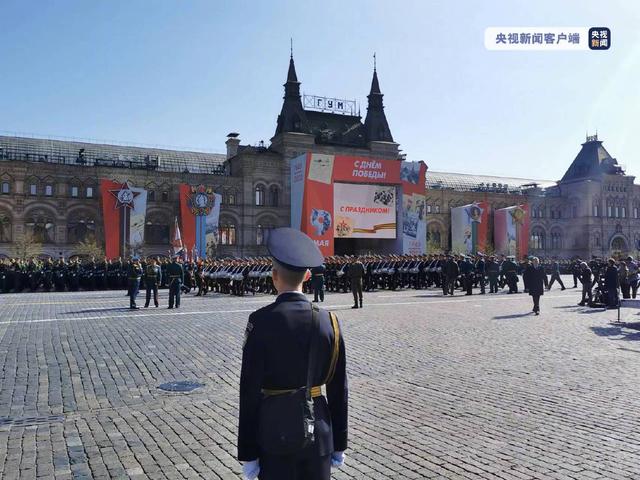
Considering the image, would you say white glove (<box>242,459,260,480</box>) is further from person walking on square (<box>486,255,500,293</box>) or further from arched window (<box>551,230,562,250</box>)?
Result: arched window (<box>551,230,562,250</box>)

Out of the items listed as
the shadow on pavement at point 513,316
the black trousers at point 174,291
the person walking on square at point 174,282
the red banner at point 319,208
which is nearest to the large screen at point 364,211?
the red banner at point 319,208

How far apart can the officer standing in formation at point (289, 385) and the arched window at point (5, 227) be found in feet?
162

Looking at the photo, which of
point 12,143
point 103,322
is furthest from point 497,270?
point 12,143

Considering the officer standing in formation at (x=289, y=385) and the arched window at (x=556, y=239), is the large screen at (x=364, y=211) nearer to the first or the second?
the arched window at (x=556, y=239)

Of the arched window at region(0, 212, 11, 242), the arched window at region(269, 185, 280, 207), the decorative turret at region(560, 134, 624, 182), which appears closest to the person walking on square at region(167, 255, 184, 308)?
the arched window at region(0, 212, 11, 242)

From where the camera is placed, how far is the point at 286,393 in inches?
107

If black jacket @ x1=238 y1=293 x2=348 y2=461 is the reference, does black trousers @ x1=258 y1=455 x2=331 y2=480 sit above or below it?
below

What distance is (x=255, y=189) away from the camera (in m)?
54.4

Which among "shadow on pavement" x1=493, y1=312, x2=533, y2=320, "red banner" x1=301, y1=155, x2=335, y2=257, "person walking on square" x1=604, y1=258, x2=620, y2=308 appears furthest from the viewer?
"red banner" x1=301, y1=155, x2=335, y2=257

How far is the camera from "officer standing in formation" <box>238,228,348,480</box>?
2645 mm

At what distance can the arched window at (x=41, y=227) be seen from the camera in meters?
46.3

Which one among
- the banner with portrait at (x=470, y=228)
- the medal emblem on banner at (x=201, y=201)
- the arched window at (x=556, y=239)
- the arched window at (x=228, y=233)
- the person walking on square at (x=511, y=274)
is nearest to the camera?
the person walking on square at (x=511, y=274)

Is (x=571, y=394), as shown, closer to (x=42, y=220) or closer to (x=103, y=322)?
(x=103, y=322)

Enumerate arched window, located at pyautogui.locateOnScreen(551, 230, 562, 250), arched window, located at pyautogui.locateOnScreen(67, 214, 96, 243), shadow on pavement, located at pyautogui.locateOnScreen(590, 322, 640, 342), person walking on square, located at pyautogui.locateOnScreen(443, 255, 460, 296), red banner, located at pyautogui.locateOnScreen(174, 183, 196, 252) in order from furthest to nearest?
arched window, located at pyautogui.locateOnScreen(551, 230, 562, 250), red banner, located at pyautogui.locateOnScreen(174, 183, 196, 252), arched window, located at pyautogui.locateOnScreen(67, 214, 96, 243), person walking on square, located at pyautogui.locateOnScreen(443, 255, 460, 296), shadow on pavement, located at pyautogui.locateOnScreen(590, 322, 640, 342)
